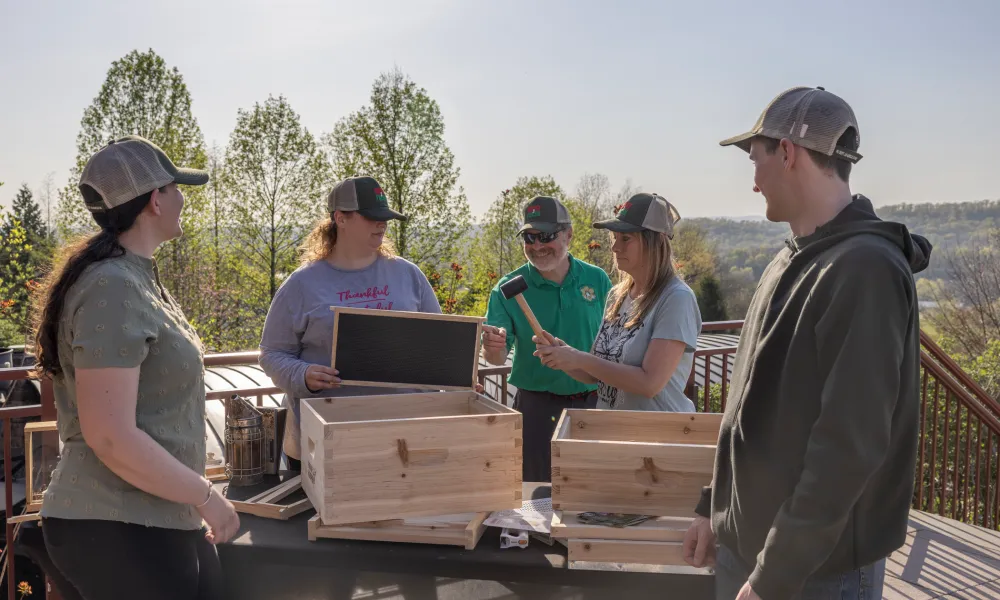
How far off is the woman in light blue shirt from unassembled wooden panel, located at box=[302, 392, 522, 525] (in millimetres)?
607

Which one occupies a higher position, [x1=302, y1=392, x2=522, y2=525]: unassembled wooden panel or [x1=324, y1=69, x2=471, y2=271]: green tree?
[x1=324, y1=69, x2=471, y2=271]: green tree

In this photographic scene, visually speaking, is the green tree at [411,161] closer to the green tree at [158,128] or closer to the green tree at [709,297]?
the green tree at [158,128]

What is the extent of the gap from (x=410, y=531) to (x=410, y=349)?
2.70 feet

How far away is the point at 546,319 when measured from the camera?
12.0 ft

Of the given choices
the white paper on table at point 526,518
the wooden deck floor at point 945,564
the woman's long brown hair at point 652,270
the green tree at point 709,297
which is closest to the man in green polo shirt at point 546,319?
the woman's long brown hair at point 652,270

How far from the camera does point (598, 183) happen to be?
4359 centimetres

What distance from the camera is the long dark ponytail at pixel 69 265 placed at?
5.91 ft

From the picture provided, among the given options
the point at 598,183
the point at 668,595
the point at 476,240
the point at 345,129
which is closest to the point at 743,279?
the point at 598,183

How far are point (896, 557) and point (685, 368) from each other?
2715 mm

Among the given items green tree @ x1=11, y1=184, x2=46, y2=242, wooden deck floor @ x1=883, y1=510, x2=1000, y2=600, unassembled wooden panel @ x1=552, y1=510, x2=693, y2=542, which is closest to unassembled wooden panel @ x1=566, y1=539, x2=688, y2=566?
unassembled wooden panel @ x1=552, y1=510, x2=693, y2=542

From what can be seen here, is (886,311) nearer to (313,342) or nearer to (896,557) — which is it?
(313,342)

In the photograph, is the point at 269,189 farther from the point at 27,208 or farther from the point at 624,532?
the point at 624,532

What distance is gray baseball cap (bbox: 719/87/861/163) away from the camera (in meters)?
1.52

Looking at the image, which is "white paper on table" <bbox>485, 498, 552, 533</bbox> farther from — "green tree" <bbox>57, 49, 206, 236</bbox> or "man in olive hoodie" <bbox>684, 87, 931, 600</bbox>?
"green tree" <bbox>57, 49, 206, 236</bbox>
